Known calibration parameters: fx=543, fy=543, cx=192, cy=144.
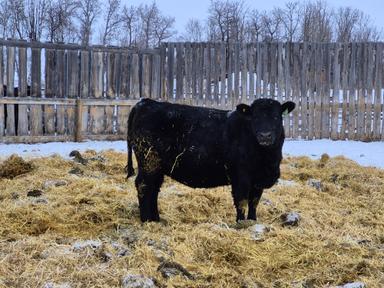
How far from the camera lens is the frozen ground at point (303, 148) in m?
11.1

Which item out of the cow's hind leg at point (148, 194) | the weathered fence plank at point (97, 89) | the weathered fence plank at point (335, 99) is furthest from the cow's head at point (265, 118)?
the weathered fence plank at point (335, 99)

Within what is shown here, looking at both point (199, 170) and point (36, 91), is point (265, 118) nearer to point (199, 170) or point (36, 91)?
point (199, 170)

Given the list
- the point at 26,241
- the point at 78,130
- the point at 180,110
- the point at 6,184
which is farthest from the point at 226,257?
the point at 78,130

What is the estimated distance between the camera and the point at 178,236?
17.0 ft

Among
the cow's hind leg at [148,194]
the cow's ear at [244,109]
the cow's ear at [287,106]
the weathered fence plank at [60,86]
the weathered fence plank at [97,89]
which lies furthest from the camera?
the weathered fence plank at [97,89]

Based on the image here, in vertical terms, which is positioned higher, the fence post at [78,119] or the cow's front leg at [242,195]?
the fence post at [78,119]

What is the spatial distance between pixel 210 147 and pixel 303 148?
7103 mm

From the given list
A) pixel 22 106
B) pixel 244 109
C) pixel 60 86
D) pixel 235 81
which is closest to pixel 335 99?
pixel 235 81

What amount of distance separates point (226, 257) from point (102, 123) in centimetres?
907

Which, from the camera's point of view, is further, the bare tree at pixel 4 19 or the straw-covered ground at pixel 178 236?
the bare tree at pixel 4 19

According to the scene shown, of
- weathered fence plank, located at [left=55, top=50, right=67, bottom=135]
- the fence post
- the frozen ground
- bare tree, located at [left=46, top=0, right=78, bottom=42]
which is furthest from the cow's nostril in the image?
bare tree, located at [left=46, top=0, right=78, bottom=42]

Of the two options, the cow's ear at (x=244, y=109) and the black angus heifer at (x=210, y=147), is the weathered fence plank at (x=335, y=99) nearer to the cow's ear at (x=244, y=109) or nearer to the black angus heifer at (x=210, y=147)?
the black angus heifer at (x=210, y=147)

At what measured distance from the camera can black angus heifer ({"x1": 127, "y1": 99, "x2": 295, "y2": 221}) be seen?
19.0 feet

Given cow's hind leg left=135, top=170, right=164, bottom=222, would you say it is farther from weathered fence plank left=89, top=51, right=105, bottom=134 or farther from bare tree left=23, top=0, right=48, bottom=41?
bare tree left=23, top=0, right=48, bottom=41
